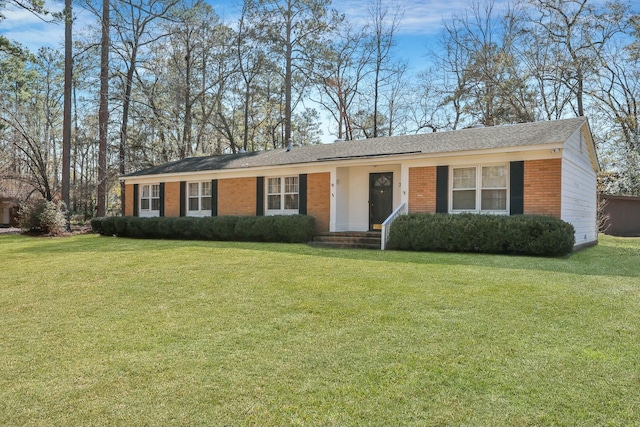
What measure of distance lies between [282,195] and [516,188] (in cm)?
790

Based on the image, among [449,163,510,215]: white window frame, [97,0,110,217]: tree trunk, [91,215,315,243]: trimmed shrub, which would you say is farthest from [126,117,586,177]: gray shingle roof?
[97,0,110,217]: tree trunk

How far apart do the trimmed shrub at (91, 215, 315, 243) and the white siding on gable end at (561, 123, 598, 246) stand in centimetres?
Answer: 739

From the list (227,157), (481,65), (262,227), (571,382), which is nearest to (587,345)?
(571,382)

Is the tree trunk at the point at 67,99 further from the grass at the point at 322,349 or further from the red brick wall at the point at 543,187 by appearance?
the red brick wall at the point at 543,187

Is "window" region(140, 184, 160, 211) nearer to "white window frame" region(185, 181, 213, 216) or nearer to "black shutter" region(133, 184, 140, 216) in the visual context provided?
"black shutter" region(133, 184, 140, 216)

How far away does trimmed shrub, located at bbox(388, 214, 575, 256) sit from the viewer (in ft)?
32.0

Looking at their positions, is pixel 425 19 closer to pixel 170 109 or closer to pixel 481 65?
pixel 481 65

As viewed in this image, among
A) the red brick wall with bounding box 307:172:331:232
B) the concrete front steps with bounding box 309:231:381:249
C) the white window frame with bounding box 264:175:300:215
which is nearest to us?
the concrete front steps with bounding box 309:231:381:249

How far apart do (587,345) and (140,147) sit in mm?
27316

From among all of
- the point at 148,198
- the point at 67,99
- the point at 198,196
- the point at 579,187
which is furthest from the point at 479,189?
the point at 67,99

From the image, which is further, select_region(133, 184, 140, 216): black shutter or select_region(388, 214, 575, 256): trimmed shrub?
select_region(133, 184, 140, 216): black shutter

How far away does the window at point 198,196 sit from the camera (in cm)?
1753

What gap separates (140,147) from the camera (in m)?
26.8

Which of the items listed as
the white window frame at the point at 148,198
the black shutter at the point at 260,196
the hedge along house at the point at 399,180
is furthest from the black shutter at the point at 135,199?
the black shutter at the point at 260,196
